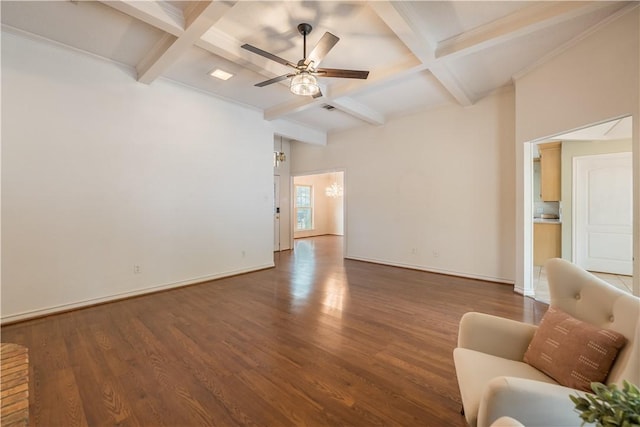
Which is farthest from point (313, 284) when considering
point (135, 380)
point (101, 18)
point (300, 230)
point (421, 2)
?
point (300, 230)

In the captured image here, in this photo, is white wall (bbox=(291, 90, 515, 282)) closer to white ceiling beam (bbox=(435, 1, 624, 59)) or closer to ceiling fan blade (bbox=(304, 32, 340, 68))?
white ceiling beam (bbox=(435, 1, 624, 59))

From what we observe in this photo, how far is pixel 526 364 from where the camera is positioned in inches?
58.9

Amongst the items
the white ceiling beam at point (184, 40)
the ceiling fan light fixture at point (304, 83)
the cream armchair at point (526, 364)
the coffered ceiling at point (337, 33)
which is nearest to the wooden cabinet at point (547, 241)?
the coffered ceiling at point (337, 33)

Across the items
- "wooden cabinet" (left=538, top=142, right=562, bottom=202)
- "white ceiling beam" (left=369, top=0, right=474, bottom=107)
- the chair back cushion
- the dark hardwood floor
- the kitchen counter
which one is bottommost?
the dark hardwood floor

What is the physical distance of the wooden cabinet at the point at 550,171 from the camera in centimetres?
548

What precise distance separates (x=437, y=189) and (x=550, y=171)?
8.18 feet

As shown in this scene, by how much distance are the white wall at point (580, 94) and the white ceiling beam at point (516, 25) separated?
1.85 feet

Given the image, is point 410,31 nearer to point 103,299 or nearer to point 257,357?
point 257,357

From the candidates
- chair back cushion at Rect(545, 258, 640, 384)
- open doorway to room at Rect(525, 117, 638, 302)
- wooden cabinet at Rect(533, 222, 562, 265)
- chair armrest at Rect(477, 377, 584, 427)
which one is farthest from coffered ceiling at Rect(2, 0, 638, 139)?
wooden cabinet at Rect(533, 222, 562, 265)

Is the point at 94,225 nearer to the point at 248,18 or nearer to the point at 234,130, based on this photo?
the point at 234,130

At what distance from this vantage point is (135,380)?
2033mm

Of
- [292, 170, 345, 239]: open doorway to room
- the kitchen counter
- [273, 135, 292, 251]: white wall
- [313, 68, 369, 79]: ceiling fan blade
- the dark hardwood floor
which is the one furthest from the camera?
[292, 170, 345, 239]: open doorway to room

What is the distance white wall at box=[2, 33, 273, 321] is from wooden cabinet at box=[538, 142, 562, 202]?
6.13m

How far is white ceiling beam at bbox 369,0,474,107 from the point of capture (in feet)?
8.00
